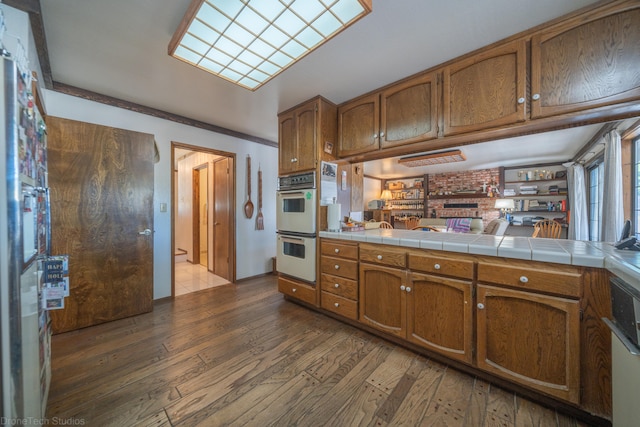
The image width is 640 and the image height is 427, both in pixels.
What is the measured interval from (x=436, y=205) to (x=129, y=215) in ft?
23.5

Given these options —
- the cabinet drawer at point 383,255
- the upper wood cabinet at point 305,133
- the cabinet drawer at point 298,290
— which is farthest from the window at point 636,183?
the cabinet drawer at point 298,290

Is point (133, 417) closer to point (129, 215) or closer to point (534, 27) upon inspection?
point (129, 215)

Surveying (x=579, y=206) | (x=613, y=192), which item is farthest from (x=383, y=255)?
(x=579, y=206)

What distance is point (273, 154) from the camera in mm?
3971

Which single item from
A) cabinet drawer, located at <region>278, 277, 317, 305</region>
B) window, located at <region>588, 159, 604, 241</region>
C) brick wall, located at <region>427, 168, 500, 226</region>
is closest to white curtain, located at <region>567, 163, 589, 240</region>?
window, located at <region>588, 159, 604, 241</region>

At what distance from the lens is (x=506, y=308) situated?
4.47ft

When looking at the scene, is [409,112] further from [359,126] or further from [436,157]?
[436,157]

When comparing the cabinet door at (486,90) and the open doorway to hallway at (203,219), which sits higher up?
the cabinet door at (486,90)

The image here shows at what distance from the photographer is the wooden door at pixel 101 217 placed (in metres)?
2.02

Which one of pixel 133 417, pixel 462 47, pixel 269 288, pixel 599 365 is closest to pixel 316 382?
pixel 133 417

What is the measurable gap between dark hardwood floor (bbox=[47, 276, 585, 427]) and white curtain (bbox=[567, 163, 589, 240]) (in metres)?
4.54

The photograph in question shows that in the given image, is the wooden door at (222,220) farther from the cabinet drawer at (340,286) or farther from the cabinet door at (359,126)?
the cabinet door at (359,126)

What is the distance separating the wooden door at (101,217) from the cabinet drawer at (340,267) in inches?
73.3

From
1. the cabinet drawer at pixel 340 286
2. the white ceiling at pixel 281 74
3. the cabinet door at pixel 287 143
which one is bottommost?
the cabinet drawer at pixel 340 286
